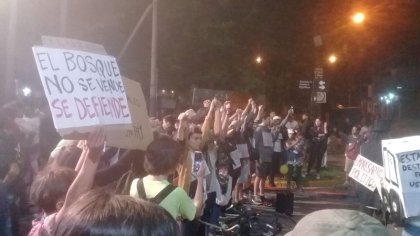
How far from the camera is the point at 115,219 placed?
1.98 m

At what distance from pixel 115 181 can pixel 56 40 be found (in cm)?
205

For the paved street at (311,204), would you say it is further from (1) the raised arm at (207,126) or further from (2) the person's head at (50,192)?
(2) the person's head at (50,192)

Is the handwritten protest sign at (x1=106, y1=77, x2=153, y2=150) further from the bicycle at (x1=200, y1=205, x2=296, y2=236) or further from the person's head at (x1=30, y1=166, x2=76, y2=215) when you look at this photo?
the bicycle at (x1=200, y1=205, x2=296, y2=236)

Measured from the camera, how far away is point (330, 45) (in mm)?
38562

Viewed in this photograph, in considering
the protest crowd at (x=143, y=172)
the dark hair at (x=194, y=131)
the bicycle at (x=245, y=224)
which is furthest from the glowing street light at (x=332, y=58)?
the dark hair at (x=194, y=131)

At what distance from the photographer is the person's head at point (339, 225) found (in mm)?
2125

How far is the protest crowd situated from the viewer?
2.07m

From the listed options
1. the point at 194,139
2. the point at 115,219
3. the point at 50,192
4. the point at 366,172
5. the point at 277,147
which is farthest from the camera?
the point at 277,147

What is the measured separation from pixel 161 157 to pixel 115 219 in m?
2.78

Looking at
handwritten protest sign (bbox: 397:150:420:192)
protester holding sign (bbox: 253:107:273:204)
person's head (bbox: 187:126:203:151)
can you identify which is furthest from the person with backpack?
protester holding sign (bbox: 253:107:273:204)

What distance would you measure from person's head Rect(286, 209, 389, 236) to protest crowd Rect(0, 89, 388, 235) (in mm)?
438

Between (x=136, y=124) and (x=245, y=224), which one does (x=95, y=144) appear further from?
(x=245, y=224)

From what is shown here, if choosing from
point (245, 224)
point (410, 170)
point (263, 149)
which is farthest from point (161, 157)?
point (263, 149)

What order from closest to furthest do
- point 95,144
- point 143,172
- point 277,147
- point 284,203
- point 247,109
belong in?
point 95,144 → point 143,172 → point 284,203 → point 247,109 → point 277,147
